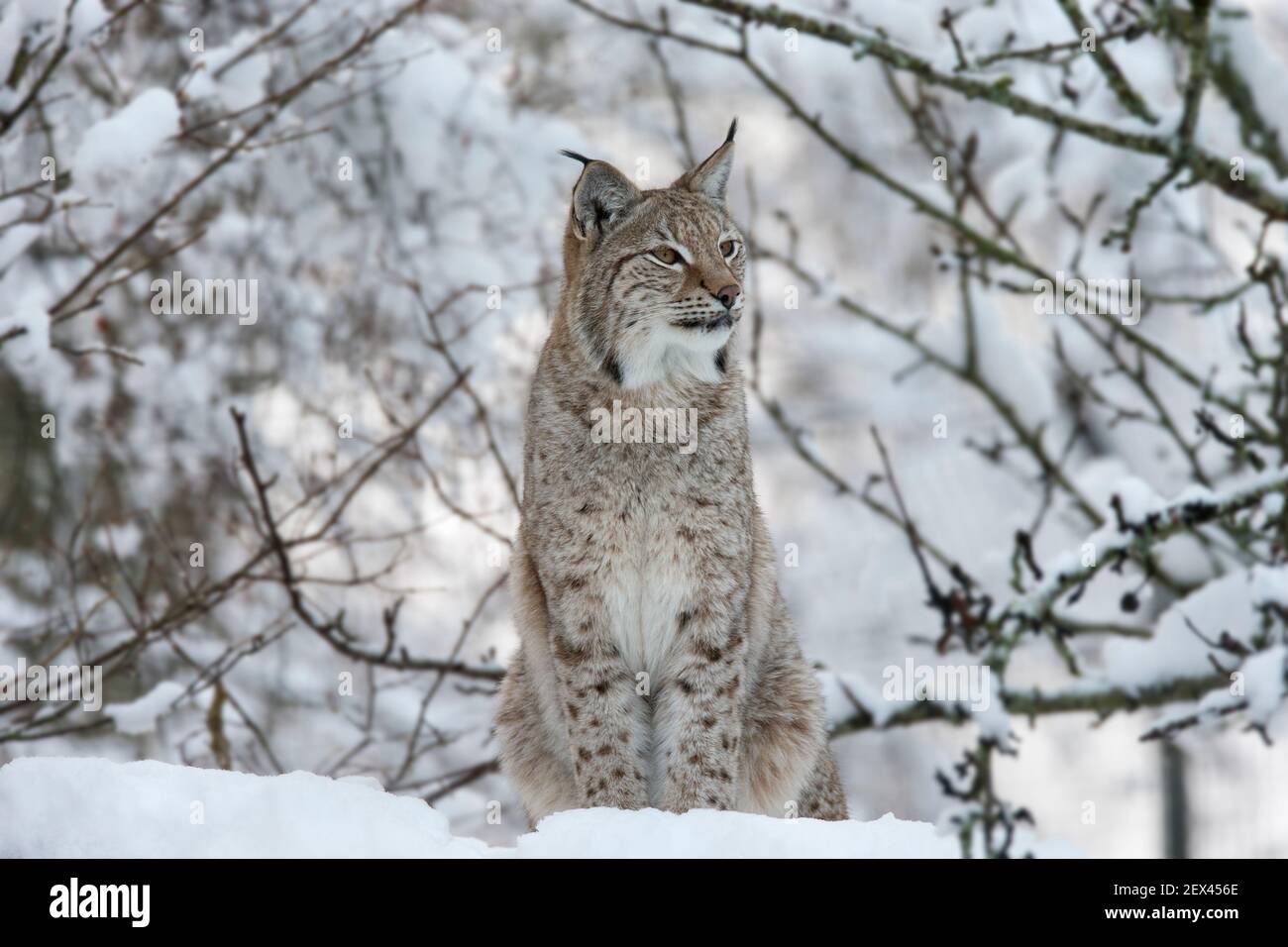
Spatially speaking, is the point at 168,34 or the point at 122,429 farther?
the point at 122,429

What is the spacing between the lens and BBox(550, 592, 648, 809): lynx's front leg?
4324 millimetres

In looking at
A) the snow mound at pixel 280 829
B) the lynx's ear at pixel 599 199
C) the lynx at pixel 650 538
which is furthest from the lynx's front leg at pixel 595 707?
the lynx's ear at pixel 599 199

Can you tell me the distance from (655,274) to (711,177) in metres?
0.49

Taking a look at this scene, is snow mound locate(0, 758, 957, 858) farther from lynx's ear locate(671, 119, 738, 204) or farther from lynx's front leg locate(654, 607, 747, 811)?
lynx's ear locate(671, 119, 738, 204)

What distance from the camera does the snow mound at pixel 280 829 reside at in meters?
3.12

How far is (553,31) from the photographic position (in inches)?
424

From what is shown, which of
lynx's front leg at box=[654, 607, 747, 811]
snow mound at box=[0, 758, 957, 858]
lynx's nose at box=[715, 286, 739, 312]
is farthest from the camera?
lynx's front leg at box=[654, 607, 747, 811]

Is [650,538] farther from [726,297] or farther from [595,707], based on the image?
[726,297]

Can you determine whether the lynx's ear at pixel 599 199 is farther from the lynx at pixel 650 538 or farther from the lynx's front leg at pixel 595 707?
the lynx's front leg at pixel 595 707

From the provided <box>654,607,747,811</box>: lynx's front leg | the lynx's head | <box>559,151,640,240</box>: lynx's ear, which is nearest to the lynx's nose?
the lynx's head
